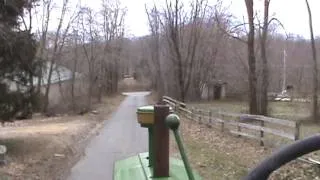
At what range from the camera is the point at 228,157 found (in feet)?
45.5

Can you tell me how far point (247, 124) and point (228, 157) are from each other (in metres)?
4.78

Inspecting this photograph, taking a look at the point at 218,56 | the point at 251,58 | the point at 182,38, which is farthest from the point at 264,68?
the point at 218,56

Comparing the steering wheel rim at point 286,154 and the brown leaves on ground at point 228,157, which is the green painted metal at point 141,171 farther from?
the steering wheel rim at point 286,154

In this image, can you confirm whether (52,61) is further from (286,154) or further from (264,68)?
(286,154)

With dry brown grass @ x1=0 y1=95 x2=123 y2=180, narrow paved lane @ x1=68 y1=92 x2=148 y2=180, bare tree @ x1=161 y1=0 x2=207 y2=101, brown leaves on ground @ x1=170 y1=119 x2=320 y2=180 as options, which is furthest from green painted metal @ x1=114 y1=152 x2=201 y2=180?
bare tree @ x1=161 y1=0 x2=207 y2=101

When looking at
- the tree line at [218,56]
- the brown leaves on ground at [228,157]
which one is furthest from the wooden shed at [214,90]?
the brown leaves on ground at [228,157]

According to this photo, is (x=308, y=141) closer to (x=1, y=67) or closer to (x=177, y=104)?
(x=1, y=67)

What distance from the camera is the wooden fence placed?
14.6 meters

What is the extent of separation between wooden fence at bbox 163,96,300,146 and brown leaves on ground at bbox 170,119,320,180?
1.31 feet

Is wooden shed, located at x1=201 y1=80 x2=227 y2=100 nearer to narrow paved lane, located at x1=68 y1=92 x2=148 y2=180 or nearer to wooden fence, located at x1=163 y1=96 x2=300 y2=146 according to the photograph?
wooden fence, located at x1=163 y1=96 x2=300 y2=146

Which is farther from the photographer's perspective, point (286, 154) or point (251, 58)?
point (251, 58)

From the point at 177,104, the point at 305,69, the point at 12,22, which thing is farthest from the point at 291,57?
the point at 12,22

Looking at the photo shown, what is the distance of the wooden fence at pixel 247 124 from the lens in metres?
14.6

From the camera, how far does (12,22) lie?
1853 cm
